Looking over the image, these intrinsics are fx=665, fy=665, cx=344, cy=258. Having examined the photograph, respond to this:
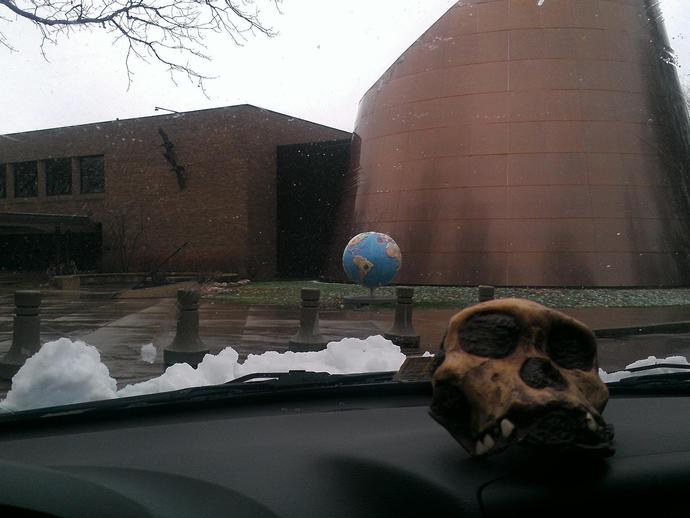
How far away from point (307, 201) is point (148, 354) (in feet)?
76.5

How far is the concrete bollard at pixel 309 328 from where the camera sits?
998 cm

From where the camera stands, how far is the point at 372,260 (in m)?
16.4

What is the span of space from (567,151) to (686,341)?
11.8 metres

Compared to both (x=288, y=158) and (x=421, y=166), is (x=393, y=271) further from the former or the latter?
(x=288, y=158)

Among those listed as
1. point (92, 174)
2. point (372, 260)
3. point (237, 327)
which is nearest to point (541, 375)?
point (237, 327)

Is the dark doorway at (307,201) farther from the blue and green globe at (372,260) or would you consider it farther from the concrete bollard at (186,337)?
→ the concrete bollard at (186,337)

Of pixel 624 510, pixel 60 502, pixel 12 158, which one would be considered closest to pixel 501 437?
pixel 624 510

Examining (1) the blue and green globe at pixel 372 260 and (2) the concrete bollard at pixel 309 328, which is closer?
(2) the concrete bollard at pixel 309 328

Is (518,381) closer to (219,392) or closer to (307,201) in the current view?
(219,392)

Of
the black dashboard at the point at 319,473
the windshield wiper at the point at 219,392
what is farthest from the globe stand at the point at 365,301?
the black dashboard at the point at 319,473

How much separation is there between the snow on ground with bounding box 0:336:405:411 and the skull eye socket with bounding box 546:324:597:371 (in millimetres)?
2188

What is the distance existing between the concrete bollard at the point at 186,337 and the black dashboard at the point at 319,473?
667 cm

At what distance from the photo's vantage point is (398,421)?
2.24m

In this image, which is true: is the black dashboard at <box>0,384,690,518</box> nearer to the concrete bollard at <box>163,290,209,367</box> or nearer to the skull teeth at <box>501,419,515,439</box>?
the skull teeth at <box>501,419,515,439</box>
